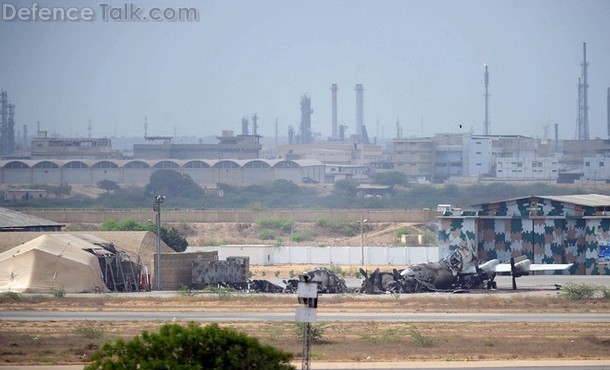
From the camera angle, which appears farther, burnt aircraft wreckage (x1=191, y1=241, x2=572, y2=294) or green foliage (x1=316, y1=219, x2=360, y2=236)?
green foliage (x1=316, y1=219, x2=360, y2=236)

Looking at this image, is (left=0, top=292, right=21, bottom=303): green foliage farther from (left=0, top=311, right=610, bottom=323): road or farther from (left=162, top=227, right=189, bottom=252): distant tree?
(left=162, top=227, right=189, bottom=252): distant tree

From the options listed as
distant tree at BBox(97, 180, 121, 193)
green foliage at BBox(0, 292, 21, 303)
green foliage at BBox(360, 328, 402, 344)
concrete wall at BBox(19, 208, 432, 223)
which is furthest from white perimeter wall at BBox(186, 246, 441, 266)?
distant tree at BBox(97, 180, 121, 193)

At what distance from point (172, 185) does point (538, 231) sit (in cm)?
13100

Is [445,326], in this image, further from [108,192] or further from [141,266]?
[108,192]

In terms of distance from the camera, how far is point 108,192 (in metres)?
188

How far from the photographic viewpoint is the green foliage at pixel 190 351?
857 inches

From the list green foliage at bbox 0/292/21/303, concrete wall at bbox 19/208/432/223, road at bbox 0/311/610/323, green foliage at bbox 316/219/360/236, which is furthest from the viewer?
concrete wall at bbox 19/208/432/223

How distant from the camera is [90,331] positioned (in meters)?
37.0

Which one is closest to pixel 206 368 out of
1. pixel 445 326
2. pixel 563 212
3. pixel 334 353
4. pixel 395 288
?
pixel 334 353

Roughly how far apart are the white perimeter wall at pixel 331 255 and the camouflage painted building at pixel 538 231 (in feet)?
35.2

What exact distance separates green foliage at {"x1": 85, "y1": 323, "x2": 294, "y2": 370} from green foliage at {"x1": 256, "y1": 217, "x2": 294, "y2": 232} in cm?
9516

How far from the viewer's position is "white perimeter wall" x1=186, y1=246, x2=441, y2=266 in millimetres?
77812

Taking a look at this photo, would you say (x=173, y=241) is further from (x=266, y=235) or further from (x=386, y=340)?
(x=266, y=235)

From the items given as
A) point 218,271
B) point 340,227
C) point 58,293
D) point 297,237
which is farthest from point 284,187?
point 58,293
